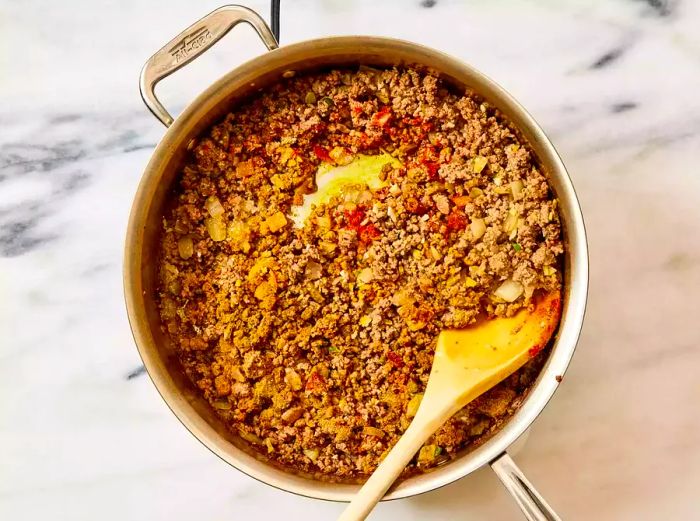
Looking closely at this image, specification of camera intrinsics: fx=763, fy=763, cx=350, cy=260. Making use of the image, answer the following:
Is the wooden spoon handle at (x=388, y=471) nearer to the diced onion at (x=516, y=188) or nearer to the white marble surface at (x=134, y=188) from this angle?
the white marble surface at (x=134, y=188)

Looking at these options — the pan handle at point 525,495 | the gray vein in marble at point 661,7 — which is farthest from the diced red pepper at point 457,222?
the gray vein in marble at point 661,7

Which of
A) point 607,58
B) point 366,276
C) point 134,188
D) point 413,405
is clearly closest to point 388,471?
point 413,405

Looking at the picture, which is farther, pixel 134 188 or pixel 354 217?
pixel 134 188

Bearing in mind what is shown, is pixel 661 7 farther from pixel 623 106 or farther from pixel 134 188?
pixel 134 188

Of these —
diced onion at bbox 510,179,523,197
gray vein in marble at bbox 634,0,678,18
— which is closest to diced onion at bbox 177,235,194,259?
diced onion at bbox 510,179,523,197

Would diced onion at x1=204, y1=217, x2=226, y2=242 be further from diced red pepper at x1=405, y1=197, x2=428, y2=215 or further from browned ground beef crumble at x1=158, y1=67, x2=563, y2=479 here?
diced red pepper at x1=405, y1=197, x2=428, y2=215

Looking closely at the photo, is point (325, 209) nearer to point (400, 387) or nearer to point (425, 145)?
point (425, 145)
